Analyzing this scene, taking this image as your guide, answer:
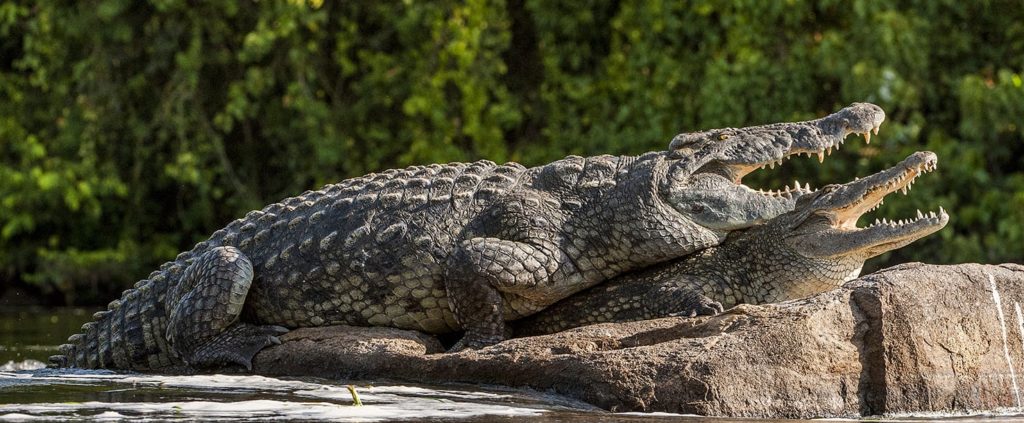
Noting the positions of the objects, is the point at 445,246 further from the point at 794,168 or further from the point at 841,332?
the point at 794,168

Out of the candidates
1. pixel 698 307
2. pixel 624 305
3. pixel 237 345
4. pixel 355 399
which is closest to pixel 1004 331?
pixel 698 307

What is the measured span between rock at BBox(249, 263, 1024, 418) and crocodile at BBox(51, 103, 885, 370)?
18.3 inches

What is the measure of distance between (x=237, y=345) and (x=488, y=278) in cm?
125

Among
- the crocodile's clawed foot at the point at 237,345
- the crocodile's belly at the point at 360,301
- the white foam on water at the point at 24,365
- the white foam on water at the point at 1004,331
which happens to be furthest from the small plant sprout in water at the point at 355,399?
the white foam on water at the point at 24,365

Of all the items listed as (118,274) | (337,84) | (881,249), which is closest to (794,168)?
(337,84)

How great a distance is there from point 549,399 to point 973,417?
155 cm

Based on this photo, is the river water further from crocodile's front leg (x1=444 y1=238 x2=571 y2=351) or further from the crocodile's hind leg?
crocodile's front leg (x1=444 y1=238 x2=571 y2=351)

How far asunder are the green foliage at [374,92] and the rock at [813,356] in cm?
845

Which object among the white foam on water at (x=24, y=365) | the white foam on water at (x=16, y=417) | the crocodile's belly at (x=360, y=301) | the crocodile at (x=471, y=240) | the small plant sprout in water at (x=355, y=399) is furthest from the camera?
the white foam on water at (x=24, y=365)

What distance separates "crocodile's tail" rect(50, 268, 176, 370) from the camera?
709 centimetres

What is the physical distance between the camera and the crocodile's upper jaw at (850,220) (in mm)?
6211

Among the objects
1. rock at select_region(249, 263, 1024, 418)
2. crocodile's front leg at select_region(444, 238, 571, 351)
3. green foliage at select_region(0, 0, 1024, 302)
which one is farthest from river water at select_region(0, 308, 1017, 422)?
green foliage at select_region(0, 0, 1024, 302)

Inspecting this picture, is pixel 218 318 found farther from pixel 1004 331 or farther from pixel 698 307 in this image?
pixel 1004 331

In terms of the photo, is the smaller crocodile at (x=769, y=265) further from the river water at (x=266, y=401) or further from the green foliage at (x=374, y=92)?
the green foliage at (x=374, y=92)
